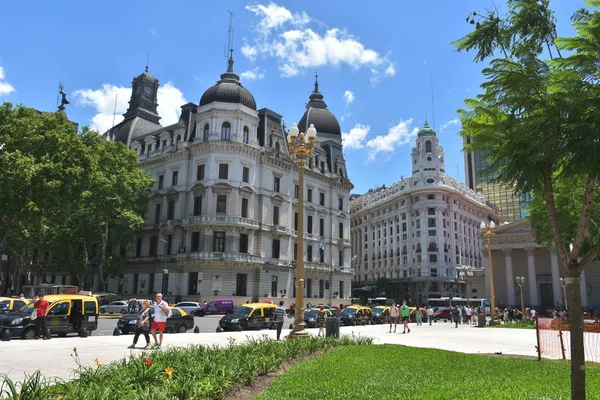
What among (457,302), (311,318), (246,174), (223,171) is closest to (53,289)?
(223,171)

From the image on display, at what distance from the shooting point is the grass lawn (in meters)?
7.70

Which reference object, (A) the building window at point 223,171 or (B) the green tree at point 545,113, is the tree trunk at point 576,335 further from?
(A) the building window at point 223,171

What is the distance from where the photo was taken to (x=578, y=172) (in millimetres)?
6930

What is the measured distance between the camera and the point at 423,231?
102 meters

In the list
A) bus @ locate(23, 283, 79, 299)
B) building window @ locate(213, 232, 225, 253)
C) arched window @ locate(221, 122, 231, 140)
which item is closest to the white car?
bus @ locate(23, 283, 79, 299)

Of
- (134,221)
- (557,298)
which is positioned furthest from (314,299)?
(557,298)

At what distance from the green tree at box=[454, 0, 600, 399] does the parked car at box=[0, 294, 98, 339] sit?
60.2 ft

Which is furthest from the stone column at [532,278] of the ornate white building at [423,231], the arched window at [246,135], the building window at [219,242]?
the building window at [219,242]

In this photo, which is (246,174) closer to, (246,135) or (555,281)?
(246,135)

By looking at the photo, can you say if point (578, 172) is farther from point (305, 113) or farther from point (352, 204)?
point (352, 204)

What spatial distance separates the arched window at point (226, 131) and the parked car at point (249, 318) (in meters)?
29.4

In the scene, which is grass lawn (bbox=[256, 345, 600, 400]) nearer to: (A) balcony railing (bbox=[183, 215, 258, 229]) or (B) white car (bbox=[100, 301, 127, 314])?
(B) white car (bbox=[100, 301, 127, 314])

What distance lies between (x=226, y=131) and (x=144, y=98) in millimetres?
25726

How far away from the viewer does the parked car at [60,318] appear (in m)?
18.3
